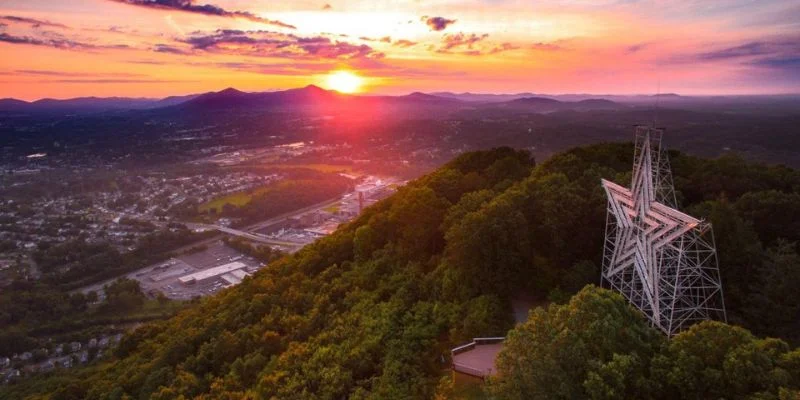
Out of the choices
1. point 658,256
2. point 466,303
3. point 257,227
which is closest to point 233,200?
point 257,227

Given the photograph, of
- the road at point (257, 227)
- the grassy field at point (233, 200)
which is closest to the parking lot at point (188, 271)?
the road at point (257, 227)

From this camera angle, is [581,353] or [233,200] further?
[233,200]

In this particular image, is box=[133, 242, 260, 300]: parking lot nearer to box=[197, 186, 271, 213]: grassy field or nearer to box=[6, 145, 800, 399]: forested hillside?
box=[197, 186, 271, 213]: grassy field

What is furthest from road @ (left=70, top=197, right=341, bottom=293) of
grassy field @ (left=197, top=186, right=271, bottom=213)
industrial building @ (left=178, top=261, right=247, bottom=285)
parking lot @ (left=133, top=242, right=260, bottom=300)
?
grassy field @ (left=197, top=186, right=271, bottom=213)

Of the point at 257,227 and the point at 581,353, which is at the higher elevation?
the point at 581,353

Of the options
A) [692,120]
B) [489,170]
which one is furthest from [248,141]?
[489,170]

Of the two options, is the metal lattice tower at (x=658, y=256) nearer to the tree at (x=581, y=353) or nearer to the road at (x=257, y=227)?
the tree at (x=581, y=353)

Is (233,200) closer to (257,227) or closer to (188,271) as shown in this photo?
(257,227)
